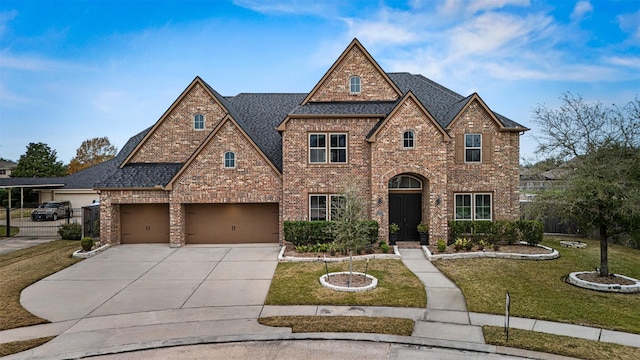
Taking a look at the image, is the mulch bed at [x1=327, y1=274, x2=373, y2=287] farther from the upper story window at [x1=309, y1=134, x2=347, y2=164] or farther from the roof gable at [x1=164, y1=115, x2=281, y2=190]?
the roof gable at [x1=164, y1=115, x2=281, y2=190]

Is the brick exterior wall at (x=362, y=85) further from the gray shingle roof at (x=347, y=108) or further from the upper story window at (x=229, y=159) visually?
the upper story window at (x=229, y=159)

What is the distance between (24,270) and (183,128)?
9375 mm

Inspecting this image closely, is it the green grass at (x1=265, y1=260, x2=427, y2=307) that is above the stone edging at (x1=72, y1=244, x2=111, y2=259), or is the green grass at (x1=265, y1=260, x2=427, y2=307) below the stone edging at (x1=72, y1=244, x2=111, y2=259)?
below

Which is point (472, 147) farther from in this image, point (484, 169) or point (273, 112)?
point (273, 112)

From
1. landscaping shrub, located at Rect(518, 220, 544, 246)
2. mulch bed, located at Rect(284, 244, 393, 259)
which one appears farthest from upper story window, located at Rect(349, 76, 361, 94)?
landscaping shrub, located at Rect(518, 220, 544, 246)

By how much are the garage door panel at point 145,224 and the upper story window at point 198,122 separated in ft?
14.8

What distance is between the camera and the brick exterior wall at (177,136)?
19266mm

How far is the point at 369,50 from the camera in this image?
1830 centimetres

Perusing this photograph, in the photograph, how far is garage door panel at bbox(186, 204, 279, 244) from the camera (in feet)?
59.6

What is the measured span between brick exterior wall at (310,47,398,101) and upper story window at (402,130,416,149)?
2694 mm

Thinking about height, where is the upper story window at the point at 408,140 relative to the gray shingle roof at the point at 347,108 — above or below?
below

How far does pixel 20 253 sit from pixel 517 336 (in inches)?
838

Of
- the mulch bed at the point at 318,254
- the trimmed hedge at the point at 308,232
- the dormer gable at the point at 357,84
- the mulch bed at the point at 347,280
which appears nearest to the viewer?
the mulch bed at the point at 347,280

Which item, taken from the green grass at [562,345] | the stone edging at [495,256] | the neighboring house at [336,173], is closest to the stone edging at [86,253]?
the neighboring house at [336,173]
